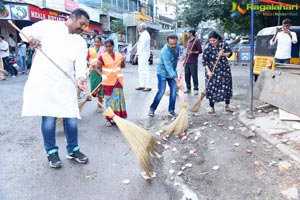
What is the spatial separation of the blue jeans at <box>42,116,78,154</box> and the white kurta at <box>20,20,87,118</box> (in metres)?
0.16

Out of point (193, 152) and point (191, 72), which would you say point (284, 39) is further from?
point (193, 152)

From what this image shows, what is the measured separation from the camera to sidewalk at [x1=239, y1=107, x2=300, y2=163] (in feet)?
12.6

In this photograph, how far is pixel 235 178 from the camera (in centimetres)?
323

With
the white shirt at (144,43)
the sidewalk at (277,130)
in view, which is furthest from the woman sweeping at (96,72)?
the sidewalk at (277,130)

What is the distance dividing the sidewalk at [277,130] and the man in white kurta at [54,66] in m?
2.64

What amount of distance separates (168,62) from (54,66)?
7.81 feet

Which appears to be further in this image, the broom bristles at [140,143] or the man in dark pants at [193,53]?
the man in dark pants at [193,53]

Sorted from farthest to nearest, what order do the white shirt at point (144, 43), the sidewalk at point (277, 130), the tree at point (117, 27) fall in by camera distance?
1. the tree at point (117, 27)
2. the white shirt at point (144, 43)
3. the sidewalk at point (277, 130)

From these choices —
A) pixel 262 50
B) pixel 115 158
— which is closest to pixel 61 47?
pixel 115 158

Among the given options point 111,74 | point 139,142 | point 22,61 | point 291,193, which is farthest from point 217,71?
point 22,61

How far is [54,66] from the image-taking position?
3.32m

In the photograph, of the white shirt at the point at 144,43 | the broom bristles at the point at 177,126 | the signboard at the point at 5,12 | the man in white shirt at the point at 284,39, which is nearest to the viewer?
the broom bristles at the point at 177,126

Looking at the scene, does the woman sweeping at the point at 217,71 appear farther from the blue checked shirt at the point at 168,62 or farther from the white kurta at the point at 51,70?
the white kurta at the point at 51,70

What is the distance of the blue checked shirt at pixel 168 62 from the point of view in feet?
17.1
